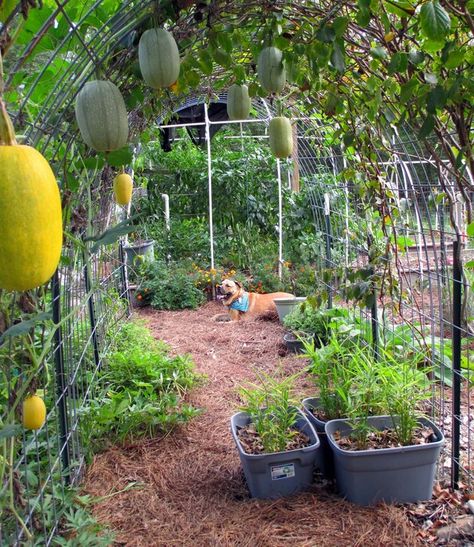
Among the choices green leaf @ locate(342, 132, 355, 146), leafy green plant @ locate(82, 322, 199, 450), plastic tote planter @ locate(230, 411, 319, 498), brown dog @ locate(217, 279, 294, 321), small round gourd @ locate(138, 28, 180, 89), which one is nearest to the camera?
small round gourd @ locate(138, 28, 180, 89)

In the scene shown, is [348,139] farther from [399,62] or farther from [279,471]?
[279,471]

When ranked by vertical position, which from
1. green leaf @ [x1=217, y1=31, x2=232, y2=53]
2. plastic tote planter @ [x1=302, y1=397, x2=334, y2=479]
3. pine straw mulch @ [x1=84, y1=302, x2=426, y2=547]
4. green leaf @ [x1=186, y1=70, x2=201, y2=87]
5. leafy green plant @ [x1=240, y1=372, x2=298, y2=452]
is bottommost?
pine straw mulch @ [x1=84, y1=302, x2=426, y2=547]

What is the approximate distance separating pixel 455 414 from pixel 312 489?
2.47 ft

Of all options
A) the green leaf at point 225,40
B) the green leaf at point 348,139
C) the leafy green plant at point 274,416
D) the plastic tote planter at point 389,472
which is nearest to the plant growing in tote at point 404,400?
the plastic tote planter at point 389,472

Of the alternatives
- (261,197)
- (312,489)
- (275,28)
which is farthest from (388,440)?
(261,197)

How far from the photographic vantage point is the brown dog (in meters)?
6.03

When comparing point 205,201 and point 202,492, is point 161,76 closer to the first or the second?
point 202,492

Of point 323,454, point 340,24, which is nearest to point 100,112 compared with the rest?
point 340,24

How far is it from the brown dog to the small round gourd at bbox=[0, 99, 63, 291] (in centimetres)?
538

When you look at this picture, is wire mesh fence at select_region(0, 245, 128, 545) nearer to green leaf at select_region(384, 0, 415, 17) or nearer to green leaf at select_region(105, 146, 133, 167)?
green leaf at select_region(105, 146, 133, 167)

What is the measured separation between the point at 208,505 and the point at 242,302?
3612 millimetres

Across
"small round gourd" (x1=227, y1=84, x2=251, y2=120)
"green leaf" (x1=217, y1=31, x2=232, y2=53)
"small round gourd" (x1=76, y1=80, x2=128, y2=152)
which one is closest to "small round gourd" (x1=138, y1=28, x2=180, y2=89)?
"small round gourd" (x1=76, y1=80, x2=128, y2=152)

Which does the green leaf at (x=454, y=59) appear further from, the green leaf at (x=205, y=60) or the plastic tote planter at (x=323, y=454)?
the plastic tote planter at (x=323, y=454)

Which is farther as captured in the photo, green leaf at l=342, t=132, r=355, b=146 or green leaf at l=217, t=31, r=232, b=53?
green leaf at l=342, t=132, r=355, b=146
